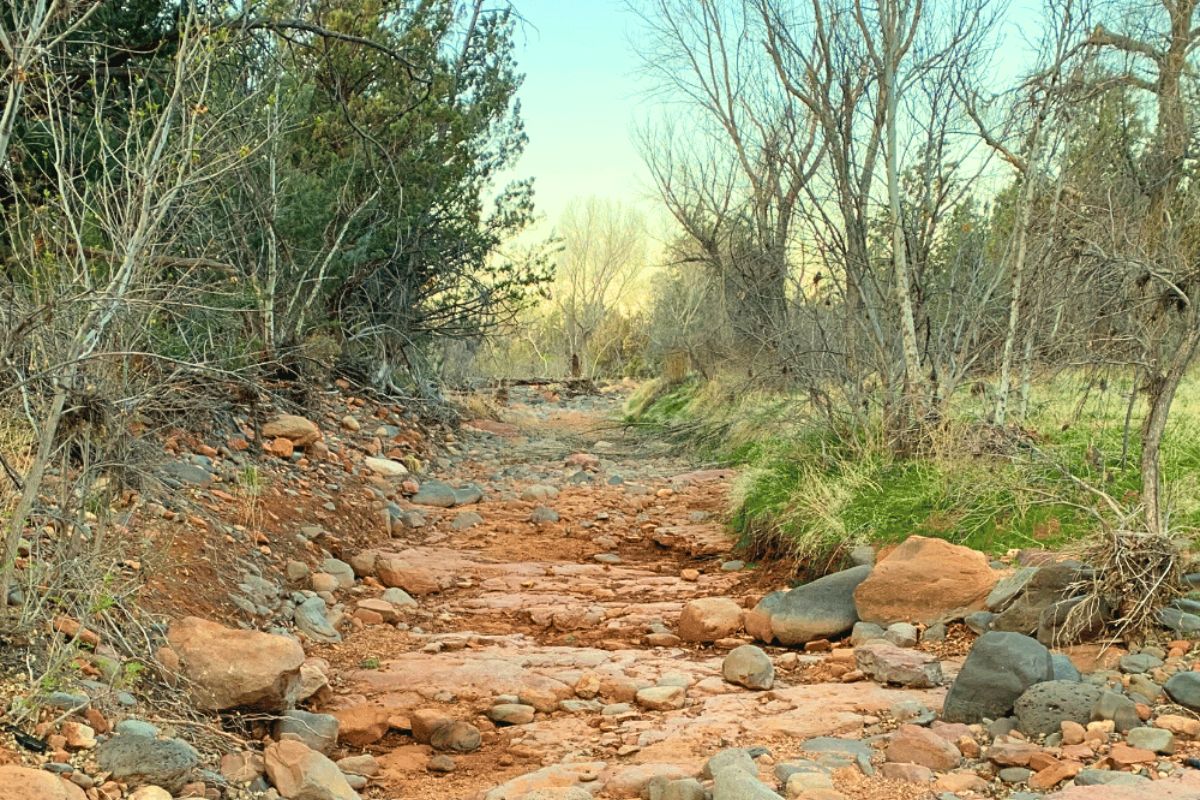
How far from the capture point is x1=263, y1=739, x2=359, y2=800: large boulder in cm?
350

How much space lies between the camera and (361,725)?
14.6ft

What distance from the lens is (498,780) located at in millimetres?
3900

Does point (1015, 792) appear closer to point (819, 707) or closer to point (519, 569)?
point (819, 707)

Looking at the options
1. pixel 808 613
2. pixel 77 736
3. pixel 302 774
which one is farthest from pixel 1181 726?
pixel 77 736

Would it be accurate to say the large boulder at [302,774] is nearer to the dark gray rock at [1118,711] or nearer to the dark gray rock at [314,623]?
the dark gray rock at [314,623]

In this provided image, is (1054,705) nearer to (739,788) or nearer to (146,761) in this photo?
(739,788)

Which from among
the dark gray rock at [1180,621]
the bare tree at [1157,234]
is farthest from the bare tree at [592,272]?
the dark gray rock at [1180,621]

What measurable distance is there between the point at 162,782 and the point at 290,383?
6999 millimetres

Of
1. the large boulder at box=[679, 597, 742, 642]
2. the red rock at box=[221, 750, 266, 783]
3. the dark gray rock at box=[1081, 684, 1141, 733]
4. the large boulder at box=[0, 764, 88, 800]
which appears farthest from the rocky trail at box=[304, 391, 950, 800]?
the large boulder at box=[0, 764, 88, 800]

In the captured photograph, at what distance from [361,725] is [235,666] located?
0.59 m

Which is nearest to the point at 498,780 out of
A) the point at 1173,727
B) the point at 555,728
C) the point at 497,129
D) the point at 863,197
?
the point at 555,728

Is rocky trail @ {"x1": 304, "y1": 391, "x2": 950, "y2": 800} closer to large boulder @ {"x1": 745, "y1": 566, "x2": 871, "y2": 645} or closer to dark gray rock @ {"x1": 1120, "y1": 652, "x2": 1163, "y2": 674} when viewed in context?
large boulder @ {"x1": 745, "y1": 566, "x2": 871, "y2": 645}

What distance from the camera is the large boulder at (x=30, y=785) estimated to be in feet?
8.86

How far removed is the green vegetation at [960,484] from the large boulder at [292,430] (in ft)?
11.4
